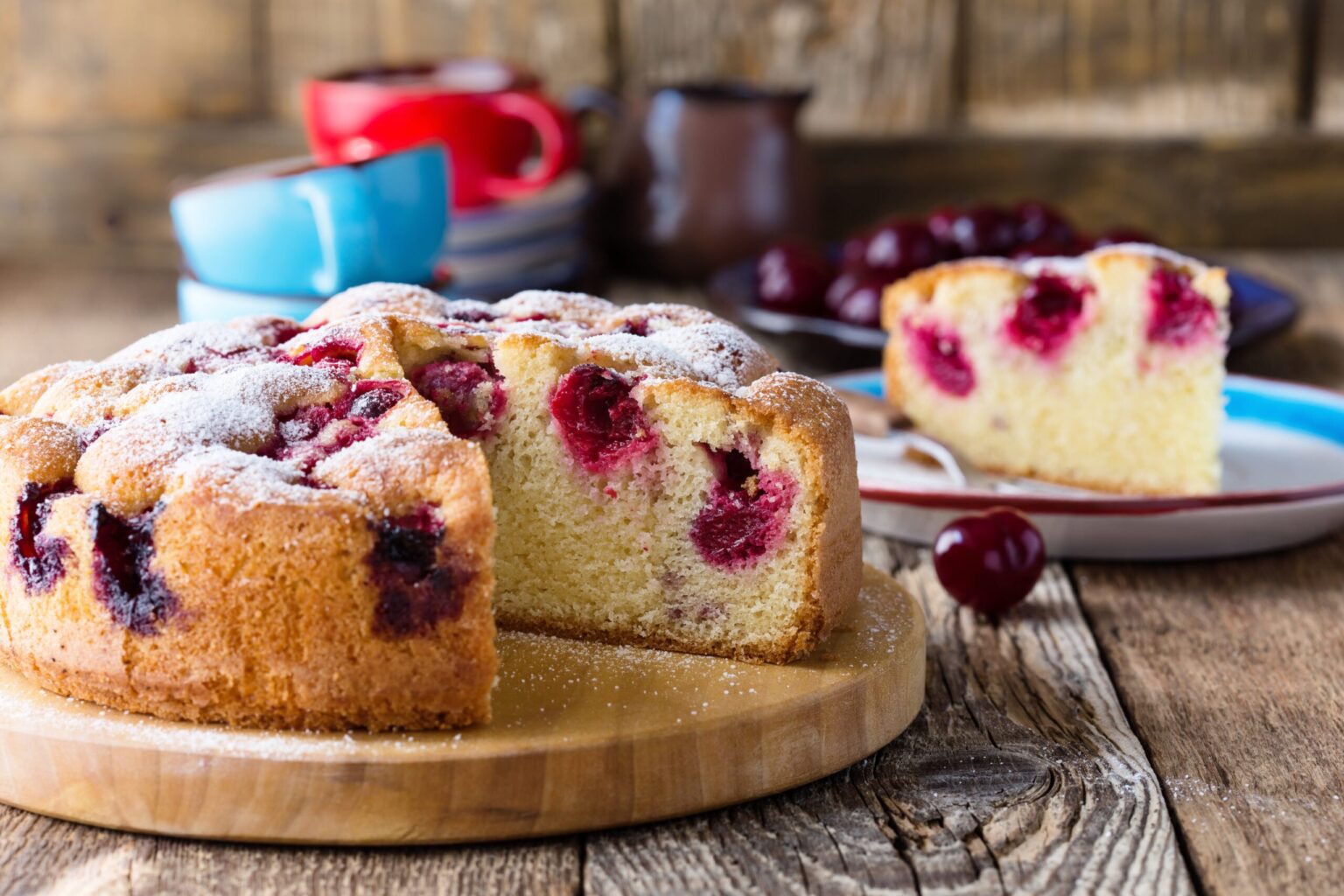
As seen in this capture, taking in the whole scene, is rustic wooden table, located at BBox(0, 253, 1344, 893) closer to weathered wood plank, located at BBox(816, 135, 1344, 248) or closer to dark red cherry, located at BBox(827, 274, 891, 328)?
dark red cherry, located at BBox(827, 274, 891, 328)

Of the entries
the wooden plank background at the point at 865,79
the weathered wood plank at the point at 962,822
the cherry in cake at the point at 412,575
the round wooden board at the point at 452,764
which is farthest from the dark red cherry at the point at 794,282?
the cherry in cake at the point at 412,575

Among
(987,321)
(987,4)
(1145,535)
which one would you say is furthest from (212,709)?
(987,4)

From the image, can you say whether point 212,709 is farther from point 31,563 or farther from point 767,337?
point 767,337

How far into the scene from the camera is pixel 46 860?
5.71 ft

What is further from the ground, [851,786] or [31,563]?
[31,563]

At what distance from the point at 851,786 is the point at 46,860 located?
88cm


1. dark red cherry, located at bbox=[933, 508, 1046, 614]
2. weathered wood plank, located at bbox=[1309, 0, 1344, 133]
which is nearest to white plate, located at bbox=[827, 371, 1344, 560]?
dark red cherry, located at bbox=[933, 508, 1046, 614]

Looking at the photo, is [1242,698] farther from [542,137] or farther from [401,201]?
[542,137]

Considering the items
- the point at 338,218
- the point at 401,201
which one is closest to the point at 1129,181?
the point at 401,201

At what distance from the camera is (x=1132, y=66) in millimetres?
4930

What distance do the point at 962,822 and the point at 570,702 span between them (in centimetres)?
A: 46

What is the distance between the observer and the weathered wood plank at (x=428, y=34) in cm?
494

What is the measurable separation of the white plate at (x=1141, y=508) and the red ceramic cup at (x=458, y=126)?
5.44 feet

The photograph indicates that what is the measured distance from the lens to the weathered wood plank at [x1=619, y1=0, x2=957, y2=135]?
4906 millimetres
